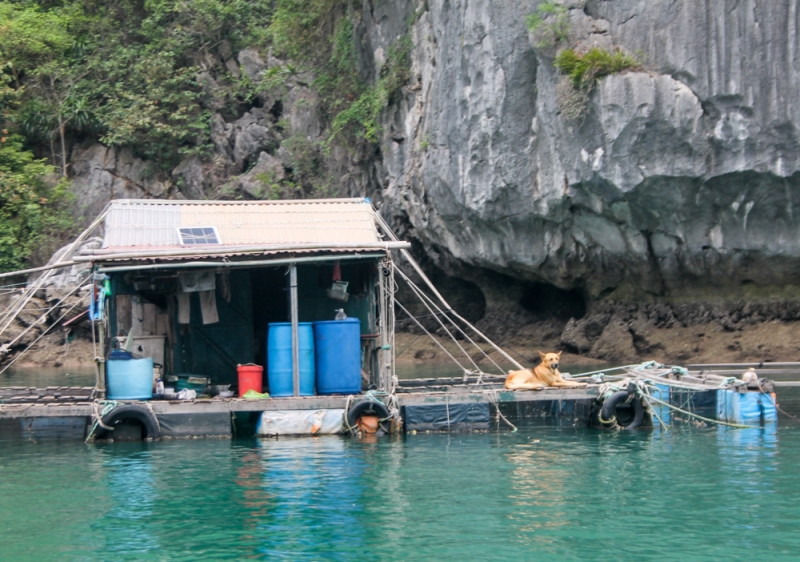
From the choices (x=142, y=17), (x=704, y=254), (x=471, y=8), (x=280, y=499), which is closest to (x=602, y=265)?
(x=704, y=254)

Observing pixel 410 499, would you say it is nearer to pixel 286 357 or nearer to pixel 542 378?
pixel 286 357

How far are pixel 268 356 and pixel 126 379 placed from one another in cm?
203

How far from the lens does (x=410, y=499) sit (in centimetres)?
942

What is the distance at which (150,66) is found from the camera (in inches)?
1262

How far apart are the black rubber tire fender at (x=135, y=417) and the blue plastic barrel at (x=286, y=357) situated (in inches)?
67.7

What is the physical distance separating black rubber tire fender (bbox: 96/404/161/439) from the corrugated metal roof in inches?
96.2

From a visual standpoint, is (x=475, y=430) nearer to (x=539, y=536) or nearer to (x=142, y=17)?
(x=539, y=536)

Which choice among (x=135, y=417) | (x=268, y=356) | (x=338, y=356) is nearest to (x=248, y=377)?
(x=268, y=356)

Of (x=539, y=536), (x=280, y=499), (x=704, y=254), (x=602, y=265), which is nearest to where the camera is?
(x=539, y=536)

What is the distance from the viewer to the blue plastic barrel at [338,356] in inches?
522

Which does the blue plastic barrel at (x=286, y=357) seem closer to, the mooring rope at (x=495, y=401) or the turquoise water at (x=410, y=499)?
the turquoise water at (x=410, y=499)

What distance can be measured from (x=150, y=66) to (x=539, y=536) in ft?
91.2

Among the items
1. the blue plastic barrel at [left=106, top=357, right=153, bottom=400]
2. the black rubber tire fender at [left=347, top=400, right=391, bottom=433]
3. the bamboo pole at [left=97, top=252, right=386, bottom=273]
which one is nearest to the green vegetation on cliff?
the bamboo pole at [left=97, top=252, right=386, bottom=273]

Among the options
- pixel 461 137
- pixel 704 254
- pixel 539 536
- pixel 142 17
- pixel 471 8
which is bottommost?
pixel 539 536
